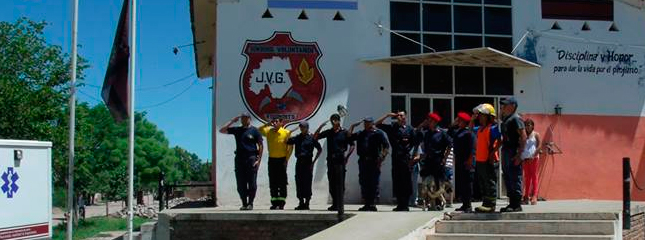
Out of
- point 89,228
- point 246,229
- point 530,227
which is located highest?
point 530,227

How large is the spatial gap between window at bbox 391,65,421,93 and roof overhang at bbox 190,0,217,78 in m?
4.04

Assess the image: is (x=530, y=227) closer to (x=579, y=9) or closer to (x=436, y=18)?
(x=436, y=18)

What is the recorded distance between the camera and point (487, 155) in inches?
400

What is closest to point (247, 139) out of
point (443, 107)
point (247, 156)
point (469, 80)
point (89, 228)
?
point (247, 156)

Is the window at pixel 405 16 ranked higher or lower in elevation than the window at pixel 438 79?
higher

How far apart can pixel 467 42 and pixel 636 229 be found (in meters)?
6.19

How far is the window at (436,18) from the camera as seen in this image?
16453 mm

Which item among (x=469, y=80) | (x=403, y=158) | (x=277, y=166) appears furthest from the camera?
(x=469, y=80)

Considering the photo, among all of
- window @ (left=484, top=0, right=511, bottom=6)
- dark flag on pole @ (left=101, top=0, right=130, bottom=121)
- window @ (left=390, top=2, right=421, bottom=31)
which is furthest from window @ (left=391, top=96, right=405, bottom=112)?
dark flag on pole @ (left=101, top=0, right=130, bottom=121)

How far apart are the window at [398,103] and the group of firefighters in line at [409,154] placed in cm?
298

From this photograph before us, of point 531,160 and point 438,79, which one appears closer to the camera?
point 531,160

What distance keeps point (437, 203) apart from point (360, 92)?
15.2 feet

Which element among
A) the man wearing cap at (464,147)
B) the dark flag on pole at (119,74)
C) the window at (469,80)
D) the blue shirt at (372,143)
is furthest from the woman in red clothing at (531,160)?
the dark flag on pole at (119,74)

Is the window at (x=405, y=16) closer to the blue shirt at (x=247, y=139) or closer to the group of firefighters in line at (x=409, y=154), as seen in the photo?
the group of firefighters in line at (x=409, y=154)
